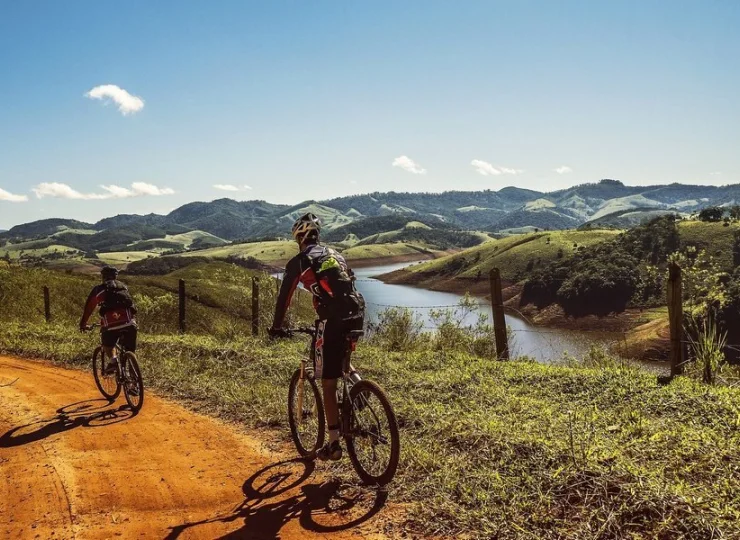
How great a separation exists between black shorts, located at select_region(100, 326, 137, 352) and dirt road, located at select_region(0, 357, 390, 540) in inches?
49.9

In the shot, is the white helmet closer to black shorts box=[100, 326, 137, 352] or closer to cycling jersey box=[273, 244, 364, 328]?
Answer: cycling jersey box=[273, 244, 364, 328]

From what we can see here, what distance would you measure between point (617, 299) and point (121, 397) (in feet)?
250

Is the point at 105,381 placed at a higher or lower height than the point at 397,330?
higher

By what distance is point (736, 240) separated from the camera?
88.8 meters

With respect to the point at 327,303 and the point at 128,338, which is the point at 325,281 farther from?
the point at 128,338

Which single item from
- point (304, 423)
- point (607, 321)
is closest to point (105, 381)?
point (304, 423)

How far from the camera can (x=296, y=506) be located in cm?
492

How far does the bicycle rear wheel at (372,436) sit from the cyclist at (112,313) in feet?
17.7

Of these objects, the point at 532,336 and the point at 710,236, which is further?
the point at 710,236

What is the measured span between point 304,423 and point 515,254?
12733cm

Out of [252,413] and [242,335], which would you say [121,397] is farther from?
[242,335]

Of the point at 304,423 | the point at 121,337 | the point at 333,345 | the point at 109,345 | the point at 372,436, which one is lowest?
the point at 304,423

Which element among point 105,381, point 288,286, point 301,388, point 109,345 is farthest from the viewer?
point 105,381

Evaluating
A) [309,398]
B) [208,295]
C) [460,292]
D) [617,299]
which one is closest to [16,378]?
[309,398]
